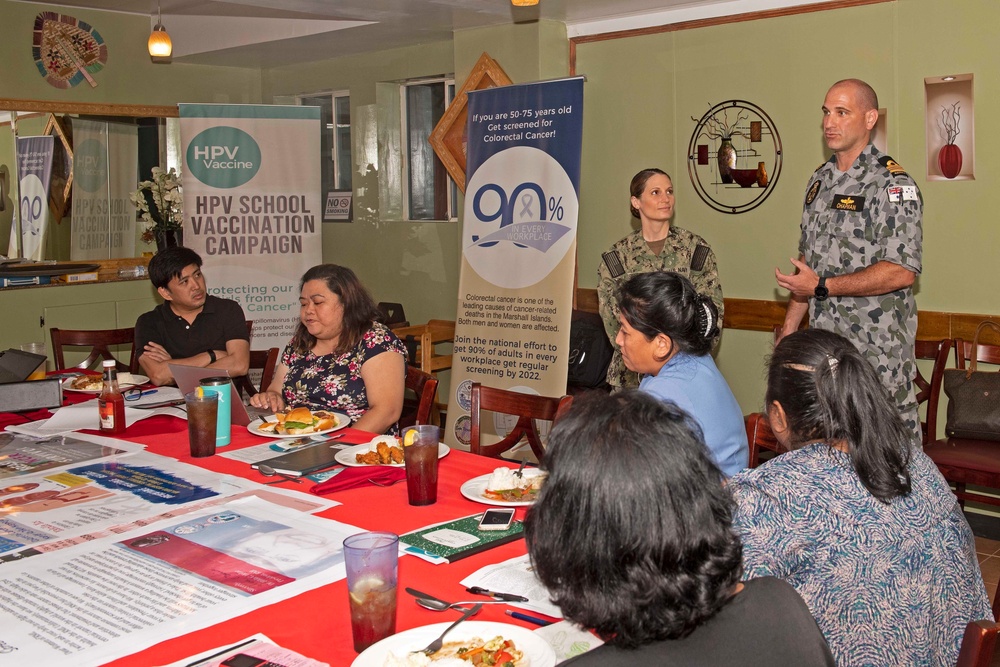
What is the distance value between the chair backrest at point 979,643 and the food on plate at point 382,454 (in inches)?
52.6

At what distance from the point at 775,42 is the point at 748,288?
1.20m

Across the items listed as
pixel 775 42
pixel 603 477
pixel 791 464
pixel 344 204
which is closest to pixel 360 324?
pixel 791 464

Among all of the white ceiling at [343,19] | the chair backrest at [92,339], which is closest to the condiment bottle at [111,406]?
the chair backrest at [92,339]

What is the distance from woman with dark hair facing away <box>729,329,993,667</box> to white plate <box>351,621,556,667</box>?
35cm

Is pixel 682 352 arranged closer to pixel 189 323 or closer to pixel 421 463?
pixel 421 463

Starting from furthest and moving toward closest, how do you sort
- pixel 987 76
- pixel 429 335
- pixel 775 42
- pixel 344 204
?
pixel 344 204, pixel 429 335, pixel 775 42, pixel 987 76

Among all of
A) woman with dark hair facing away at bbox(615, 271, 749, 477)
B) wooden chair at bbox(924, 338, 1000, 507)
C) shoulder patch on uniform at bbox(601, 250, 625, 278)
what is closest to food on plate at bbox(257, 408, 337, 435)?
woman with dark hair facing away at bbox(615, 271, 749, 477)

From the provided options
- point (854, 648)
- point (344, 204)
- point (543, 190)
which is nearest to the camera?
point (854, 648)

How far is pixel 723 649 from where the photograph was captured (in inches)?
41.7

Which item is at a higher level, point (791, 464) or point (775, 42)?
point (775, 42)

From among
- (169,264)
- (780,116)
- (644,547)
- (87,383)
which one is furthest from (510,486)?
(780,116)

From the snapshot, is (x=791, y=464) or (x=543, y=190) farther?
(x=543, y=190)

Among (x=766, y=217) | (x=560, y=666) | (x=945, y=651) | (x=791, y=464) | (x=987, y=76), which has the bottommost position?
(x=945, y=651)

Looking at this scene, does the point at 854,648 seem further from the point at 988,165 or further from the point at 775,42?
the point at 775,42
